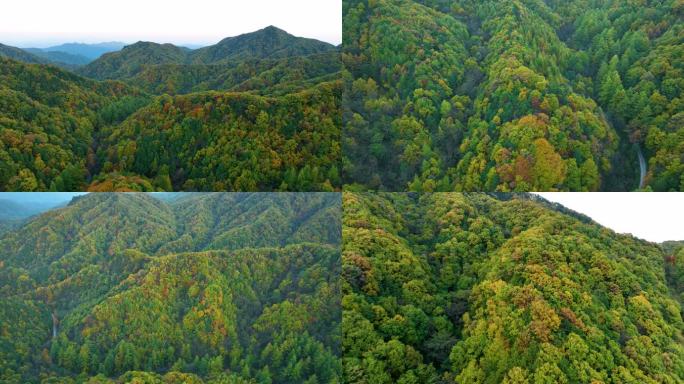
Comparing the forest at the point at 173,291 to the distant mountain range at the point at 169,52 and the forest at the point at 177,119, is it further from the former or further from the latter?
the distant mountain range at the point at 169,52

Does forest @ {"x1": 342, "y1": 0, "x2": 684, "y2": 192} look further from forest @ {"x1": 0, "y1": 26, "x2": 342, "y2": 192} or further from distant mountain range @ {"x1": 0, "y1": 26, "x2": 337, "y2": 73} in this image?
distant mountain range @ {"x1": 0, "y1": 26, "x2": 337, "y2": 73}

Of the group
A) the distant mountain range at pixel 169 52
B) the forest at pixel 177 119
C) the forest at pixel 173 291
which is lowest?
the forest at pixel 173 291

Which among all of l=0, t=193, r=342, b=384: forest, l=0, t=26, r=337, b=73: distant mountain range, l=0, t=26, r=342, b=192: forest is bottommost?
l=0, t=193, r=342, b=384: forest

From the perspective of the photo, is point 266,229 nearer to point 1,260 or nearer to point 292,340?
point 292,340

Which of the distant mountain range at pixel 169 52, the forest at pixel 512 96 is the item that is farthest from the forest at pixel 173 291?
the distant mountain range at pixel 169 52

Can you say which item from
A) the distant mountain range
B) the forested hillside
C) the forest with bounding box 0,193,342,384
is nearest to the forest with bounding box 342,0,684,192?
the forested hillside

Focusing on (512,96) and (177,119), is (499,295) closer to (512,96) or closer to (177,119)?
(512,96)

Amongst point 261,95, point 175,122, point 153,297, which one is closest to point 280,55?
point 261,95
